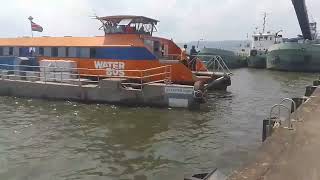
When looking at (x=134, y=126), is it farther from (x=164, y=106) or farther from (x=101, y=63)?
(x=101, y=63)

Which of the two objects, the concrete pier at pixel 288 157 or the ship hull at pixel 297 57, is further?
the ship hull at pixel 297 57

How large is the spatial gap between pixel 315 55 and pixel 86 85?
103 feet

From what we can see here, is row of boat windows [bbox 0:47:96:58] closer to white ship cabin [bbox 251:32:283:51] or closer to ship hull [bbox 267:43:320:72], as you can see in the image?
ship hull [bbox 267:43:320:72]

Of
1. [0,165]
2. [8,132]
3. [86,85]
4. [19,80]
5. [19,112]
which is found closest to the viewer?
[0,165]

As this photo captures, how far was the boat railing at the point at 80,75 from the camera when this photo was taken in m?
20.1

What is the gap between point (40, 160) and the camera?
36.7 feet

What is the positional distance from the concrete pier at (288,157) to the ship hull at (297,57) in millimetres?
36139

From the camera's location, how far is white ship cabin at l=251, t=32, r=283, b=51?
55828 mm

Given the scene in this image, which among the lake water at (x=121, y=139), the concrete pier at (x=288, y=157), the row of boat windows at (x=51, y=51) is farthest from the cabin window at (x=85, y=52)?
the concrete pier at (x=288, y=157)

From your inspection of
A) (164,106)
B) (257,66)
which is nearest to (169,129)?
(164,106)

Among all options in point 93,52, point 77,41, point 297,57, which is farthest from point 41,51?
point 297,57

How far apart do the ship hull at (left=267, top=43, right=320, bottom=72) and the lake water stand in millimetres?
26034

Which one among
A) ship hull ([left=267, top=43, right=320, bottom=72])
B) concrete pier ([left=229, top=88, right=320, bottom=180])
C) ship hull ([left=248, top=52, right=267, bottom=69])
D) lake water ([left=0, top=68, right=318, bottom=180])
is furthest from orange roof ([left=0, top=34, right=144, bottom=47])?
ship hull ([left=248, top=52, right=267, bottom=69])

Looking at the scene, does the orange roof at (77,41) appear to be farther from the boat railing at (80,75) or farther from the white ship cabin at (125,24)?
the boat railing at (80,75)
